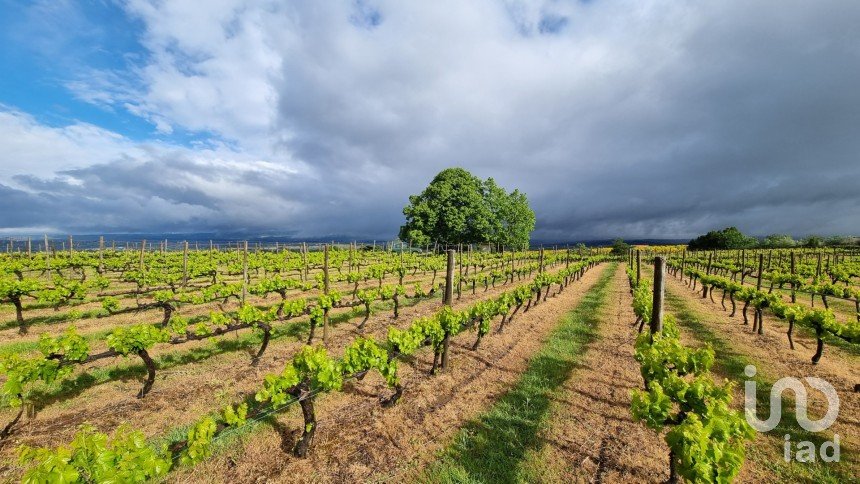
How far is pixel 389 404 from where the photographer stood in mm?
8117

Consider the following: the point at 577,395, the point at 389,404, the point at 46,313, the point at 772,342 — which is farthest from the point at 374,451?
the point at 46,313

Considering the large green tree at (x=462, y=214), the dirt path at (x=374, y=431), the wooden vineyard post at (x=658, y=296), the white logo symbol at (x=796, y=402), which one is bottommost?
the dirt path at (x=374, y=431)

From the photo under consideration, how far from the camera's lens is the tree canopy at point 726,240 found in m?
86.2

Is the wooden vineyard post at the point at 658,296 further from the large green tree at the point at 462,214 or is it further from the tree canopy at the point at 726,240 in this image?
the tree canopy at the point at 726,240

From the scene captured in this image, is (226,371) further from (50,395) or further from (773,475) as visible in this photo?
(773,475)

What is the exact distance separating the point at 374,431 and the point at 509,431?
2798mm

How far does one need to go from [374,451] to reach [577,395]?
211 inches

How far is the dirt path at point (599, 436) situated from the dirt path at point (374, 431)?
1.68 meters

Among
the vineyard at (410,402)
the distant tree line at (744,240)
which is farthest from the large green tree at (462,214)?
the distant tree line at (744,240)

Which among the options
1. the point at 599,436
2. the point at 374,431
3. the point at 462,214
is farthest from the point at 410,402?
the point at 462,214

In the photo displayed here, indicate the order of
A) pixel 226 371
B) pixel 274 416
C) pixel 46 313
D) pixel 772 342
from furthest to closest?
pixel 46 313 → pixel 772 342 → pixel 226 371 → pixel 274 416

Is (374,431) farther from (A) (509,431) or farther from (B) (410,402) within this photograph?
(A) (509,431)

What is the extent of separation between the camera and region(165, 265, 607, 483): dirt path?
5.95m

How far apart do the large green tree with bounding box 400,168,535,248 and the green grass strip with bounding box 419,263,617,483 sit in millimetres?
37715
